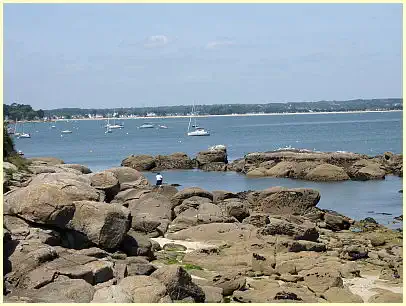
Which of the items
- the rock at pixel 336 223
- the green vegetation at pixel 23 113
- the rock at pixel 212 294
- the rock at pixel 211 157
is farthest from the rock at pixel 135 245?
the green vegetation at pixel 23 113

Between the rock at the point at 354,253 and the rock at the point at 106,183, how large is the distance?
867cm

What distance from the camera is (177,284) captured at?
14531 millimetres

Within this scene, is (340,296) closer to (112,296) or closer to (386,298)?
(386,298)

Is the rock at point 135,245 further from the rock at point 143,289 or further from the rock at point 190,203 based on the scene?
the rock at point 190,203

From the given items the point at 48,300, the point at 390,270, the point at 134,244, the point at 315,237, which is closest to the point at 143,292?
the point at 48,300

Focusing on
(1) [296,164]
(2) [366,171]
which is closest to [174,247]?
(2) [366,171]

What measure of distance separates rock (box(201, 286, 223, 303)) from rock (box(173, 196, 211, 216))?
1297cm

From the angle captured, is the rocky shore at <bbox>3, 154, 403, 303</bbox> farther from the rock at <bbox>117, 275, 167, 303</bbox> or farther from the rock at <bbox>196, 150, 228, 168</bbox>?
the rock at <bbox>196, 150, 228, 168</bbox>

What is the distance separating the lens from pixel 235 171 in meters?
62.4

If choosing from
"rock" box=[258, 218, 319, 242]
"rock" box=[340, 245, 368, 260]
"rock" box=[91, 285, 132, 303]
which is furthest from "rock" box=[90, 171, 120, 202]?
"rock" box=[91, 285, 132, 303]

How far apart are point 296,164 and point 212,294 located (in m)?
42.1

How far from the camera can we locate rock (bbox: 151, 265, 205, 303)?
14.4 m

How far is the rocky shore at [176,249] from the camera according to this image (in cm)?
1388

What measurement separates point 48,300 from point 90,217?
4610 millimetres
